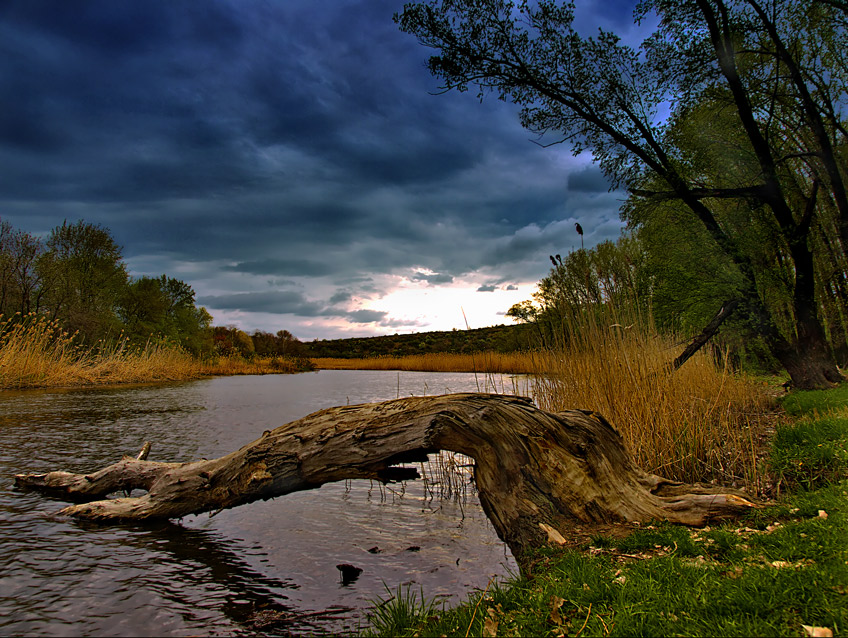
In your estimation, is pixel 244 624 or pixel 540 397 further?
pixel 540 397

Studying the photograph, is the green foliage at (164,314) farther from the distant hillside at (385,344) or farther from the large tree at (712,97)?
the large tree at (712,97)

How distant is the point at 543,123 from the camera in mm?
9297

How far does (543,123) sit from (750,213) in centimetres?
443

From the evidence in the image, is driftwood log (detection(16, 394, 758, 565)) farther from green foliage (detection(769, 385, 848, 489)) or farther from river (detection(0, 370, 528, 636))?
green foliage (detection(769, 385, 848, 489))

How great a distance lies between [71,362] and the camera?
1422 cm

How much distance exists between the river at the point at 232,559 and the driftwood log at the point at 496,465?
38 cm

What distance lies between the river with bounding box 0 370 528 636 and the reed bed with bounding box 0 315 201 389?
775 cm

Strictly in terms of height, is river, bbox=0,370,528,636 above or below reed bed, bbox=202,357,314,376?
below

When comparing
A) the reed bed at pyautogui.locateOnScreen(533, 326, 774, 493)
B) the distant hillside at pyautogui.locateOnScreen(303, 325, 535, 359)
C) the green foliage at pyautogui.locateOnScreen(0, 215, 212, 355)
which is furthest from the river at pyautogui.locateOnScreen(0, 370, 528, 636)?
the distant hillside at pyautogui.locateOnScreen(303, 325, 535, 359)

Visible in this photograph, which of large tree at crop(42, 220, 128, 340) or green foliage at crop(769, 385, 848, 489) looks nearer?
green foliage at crop(769, 385, 848, 489)

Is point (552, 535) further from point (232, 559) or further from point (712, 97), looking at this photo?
point (712, 97)

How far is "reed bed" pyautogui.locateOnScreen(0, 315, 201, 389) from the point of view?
38.3 ft

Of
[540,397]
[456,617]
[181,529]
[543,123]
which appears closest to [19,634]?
[181,529]

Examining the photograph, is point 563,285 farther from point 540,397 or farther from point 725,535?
point 725,535
